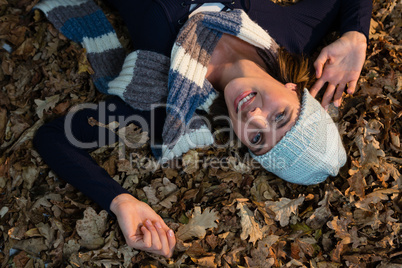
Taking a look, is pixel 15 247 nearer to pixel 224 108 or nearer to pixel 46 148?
pixel 46 148

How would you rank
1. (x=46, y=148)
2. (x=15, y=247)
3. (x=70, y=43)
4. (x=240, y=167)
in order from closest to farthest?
1. (x=15, y=247)
2. (x=46, y=148)
3. (x=240, y=167)
4. (x=70, y=43)

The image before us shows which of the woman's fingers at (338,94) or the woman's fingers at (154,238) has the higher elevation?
the woman's fingers at (338,94)

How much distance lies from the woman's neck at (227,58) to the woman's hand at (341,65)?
0.61 meters

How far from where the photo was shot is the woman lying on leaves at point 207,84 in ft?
9.00

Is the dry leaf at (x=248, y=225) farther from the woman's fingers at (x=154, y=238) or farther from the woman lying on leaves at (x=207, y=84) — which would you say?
the woman's fingers at (x=154, y=238)

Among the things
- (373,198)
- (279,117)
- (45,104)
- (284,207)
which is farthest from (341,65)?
(45,104)

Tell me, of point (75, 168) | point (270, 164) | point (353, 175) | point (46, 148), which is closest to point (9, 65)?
point (46, 148)

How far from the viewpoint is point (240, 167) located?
11.0ft

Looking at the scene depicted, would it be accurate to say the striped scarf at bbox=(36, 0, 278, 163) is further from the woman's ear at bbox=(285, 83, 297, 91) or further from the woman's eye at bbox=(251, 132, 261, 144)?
the woman's eye at bbox=(251, 132, 261, 144)

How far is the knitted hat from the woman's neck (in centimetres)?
70

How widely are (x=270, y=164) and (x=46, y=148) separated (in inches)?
80.1

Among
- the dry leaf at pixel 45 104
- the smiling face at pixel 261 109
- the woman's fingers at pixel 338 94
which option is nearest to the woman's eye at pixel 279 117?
the smiling face at pixel 261 109

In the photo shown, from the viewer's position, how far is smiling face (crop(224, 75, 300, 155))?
2734 mm

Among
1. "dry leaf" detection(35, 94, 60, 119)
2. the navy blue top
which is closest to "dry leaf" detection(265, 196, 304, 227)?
the navy blue top
